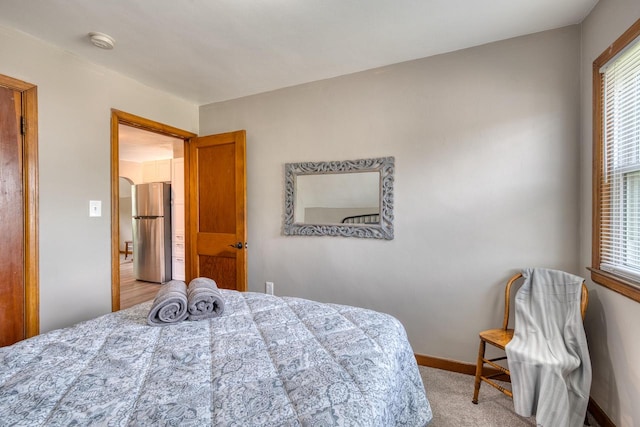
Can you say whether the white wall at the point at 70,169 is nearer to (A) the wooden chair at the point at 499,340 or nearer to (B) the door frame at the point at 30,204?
(B) the door frame at the point at 30,204

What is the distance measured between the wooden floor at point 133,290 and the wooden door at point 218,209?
140 centimetres

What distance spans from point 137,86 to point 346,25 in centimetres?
199

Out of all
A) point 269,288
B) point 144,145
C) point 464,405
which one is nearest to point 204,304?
point 269,288

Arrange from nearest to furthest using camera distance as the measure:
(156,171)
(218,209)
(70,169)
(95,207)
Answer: (70,169), (95,207), (218,209), (156,171)

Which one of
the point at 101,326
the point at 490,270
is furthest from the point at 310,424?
the point at 490,270

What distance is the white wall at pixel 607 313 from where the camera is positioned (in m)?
1.43

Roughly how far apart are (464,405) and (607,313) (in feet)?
3.23

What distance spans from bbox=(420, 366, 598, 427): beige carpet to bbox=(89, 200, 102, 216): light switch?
9.20 ft

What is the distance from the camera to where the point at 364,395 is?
0.93m

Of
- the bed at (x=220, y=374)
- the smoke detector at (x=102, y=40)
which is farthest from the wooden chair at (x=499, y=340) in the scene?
the smoke detector at (x=102, y=40)

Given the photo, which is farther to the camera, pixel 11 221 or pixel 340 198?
pixel 340 198

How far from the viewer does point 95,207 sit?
7.67 ft

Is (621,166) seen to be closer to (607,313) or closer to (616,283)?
(616,283)

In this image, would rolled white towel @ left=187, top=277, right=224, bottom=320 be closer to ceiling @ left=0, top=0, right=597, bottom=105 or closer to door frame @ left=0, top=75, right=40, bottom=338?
door frame @ left=0, top=75, right=40, bottom=338
